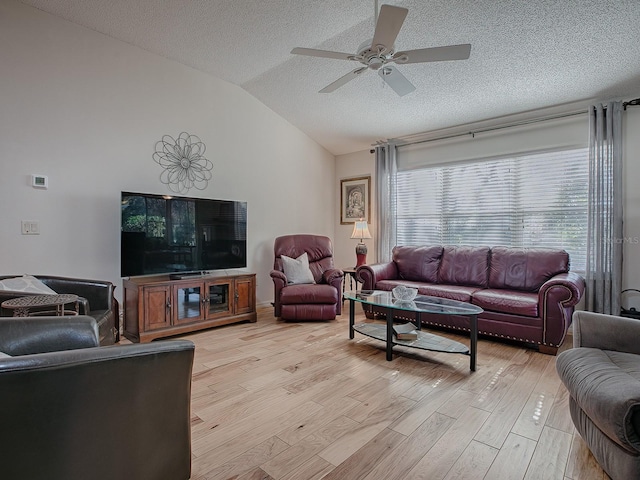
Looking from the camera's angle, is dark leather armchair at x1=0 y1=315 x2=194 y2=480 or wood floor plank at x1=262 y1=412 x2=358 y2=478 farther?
wood floor plank at x1=262 y1=412 x2=358 y2=478

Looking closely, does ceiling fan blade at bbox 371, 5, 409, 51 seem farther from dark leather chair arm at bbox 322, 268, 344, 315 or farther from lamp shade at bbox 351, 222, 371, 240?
lamp shade at bbox 351, 222, 371, 240

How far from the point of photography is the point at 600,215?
335 cm

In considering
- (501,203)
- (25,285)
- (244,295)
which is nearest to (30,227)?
(25,285)

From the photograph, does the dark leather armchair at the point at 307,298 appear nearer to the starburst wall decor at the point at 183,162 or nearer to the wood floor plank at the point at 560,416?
the starburst wall decor at the point at 183,162

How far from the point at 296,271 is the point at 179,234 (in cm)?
153

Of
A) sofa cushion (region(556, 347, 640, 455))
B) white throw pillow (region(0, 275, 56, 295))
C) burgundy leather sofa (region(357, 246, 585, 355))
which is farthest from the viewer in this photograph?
burgundy leather sofa (region(357, 246, 585, 355))

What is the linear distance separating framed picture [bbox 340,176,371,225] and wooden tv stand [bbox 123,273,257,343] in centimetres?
226

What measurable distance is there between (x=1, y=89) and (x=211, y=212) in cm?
201

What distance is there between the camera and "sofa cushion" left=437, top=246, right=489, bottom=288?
393 centimetres

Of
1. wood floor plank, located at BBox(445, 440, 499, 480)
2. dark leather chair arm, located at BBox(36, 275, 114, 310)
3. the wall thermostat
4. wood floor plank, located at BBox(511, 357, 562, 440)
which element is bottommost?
wood floor plank, located at BBox(511, 357, 562, 440)

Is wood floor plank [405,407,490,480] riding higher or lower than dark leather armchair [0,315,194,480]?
lower

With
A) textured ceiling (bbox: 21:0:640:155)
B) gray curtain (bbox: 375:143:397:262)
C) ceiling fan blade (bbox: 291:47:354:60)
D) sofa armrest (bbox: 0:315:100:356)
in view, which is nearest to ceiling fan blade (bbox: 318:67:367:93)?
ceiling fan blade (bbox: 291:47:354:60)

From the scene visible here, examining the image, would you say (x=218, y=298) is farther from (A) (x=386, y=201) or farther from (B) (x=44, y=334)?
(A) (x=386, y=201)

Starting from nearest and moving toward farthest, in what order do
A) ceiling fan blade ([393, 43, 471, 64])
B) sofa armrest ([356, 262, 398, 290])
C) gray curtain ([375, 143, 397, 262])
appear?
1. ceiling fan blade ([393, 43, 471, 64])
2. sofa armrest ([356, 262, 398, 290])
3. gray curtain ([375, 143, 397, 262])
